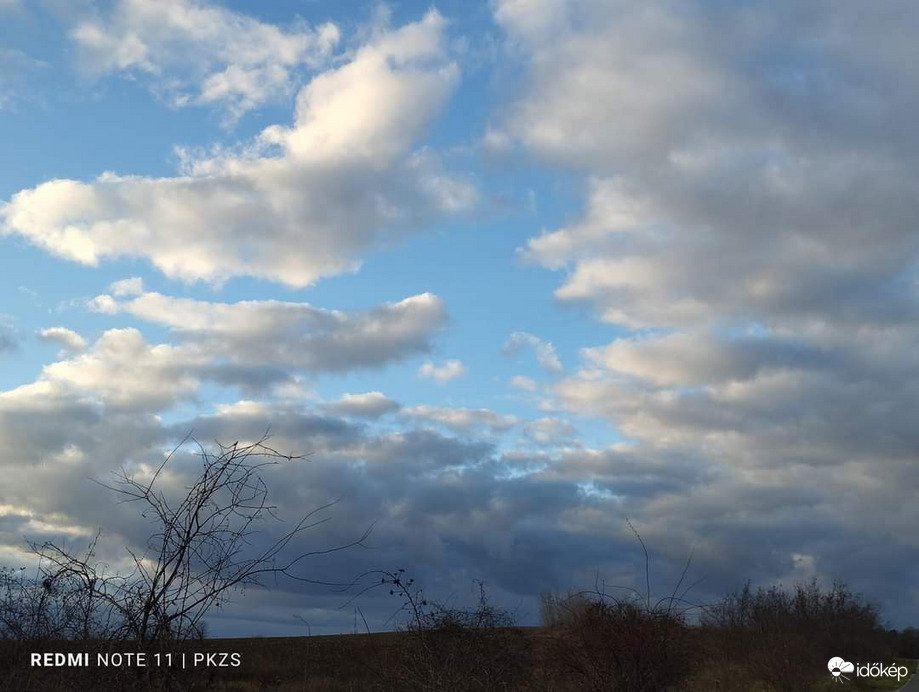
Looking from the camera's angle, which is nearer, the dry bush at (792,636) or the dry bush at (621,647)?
the dry bush at (621,647)

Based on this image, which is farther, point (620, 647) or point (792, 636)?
point (792, 636)

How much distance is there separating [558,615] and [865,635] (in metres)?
64.9

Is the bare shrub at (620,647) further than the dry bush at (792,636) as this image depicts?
No

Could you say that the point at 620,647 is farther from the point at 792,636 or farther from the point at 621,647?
the point at 792,636

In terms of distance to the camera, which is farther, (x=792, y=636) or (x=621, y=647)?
(x=792, y=636)

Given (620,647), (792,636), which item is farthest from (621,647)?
(792,636)

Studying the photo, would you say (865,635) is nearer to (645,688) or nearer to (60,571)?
(645,688)

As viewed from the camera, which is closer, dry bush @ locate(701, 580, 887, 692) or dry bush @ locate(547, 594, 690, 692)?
dry bush @ locate(547, 594, 690, 692)

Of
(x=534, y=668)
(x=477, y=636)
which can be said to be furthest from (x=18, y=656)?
(x=534, y=668)

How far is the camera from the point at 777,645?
40.7 m

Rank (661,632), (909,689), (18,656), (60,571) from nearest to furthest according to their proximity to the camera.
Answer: (60,571)
(18,656)
(661,632)
(909,689)

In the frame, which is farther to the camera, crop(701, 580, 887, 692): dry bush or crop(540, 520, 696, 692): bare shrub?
crop(701, 580, 887, 692): dry bush

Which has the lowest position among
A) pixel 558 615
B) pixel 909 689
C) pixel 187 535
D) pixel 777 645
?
pixel 909 689

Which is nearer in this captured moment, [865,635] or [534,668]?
[534,668]
